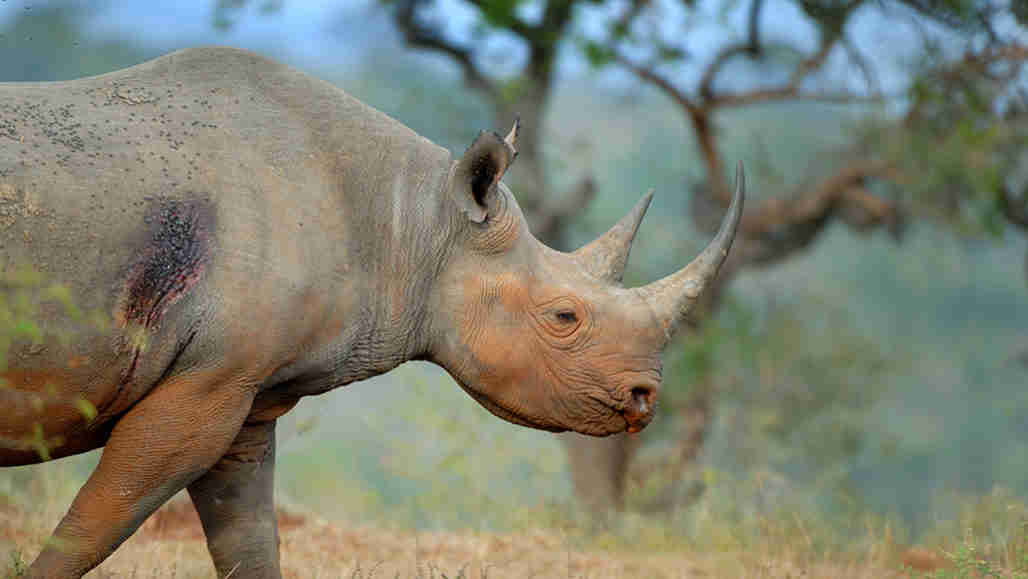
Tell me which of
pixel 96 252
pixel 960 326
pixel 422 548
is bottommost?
pixel 960 326

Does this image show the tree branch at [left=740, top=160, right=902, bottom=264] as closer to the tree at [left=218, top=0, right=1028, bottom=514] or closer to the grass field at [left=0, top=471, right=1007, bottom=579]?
the tree at [left=218, top=0, right=1028, bottom=514]

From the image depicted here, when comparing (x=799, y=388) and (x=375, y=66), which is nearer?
(x=375, y=66)

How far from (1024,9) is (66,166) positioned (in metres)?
7.62

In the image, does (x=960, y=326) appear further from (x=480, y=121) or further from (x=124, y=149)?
(x=124, y=149)

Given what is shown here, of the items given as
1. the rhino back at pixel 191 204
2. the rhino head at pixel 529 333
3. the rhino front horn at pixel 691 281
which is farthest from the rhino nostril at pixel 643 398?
the rhino back at pixel 191 204

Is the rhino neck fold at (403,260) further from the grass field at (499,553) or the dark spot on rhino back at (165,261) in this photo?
the grass field at (499,553)

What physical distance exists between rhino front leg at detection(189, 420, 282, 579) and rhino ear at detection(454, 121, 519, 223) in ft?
4.17

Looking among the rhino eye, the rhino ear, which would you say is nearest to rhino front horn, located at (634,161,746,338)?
the rhino eye

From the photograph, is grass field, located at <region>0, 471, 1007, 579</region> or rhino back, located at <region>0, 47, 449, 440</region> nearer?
rhino back, located at <region>0, 47, 449, 440</region>

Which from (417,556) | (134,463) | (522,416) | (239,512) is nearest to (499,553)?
(417,556)

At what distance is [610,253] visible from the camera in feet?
19.5

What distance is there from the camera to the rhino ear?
5457mm

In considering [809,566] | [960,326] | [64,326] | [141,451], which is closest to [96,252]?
[64,326]

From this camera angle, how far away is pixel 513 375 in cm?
562
